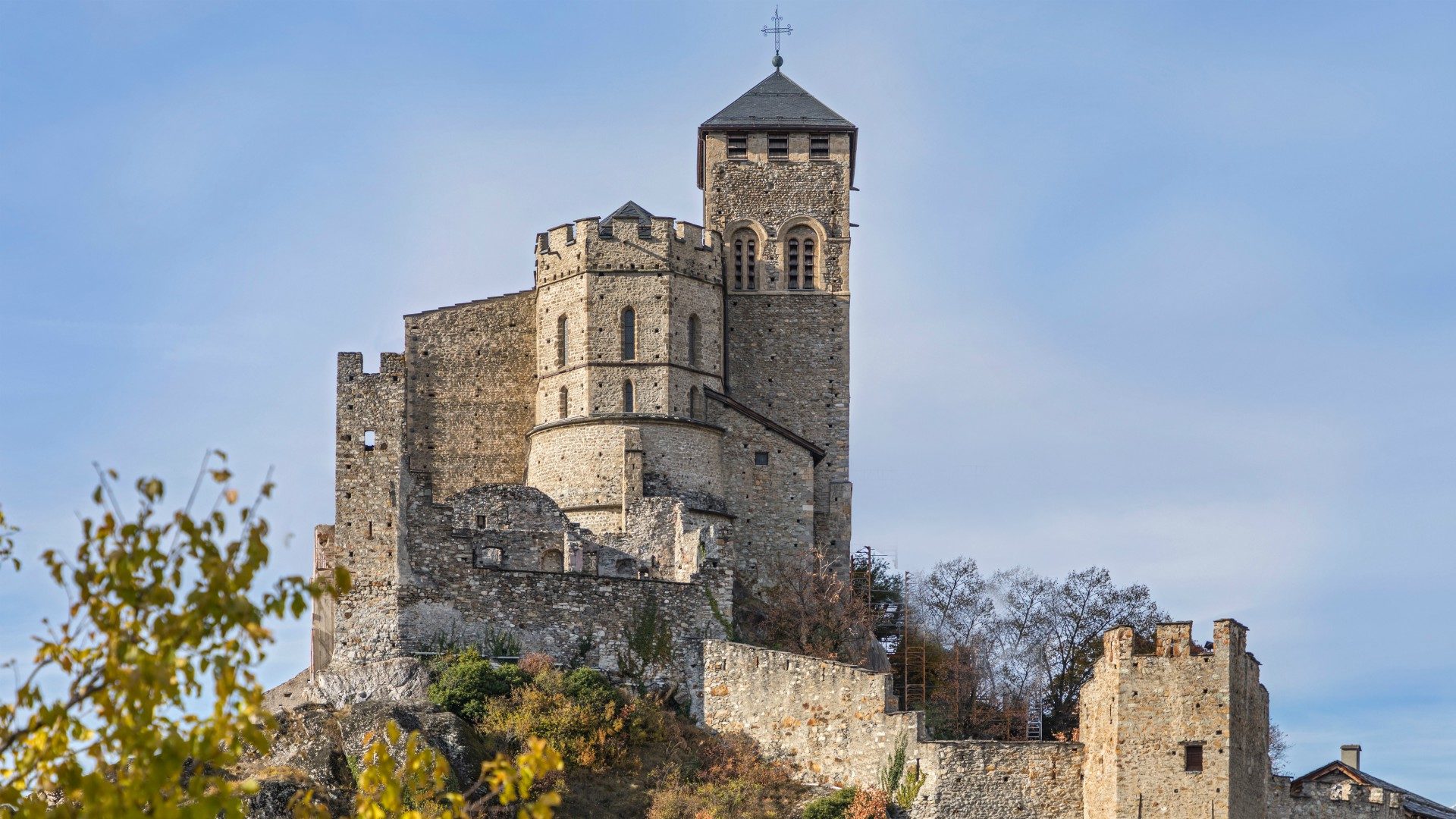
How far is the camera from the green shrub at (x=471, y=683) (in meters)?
45.0

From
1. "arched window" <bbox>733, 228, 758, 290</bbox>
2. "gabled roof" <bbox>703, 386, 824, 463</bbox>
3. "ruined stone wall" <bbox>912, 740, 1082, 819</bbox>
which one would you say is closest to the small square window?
"ruined stone wall" <bbox>912, 740, 1082, 819</bbox>

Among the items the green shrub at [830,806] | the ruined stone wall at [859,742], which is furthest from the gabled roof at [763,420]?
the green shrub at [830,806]

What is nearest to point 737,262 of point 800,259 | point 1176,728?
point 800,259

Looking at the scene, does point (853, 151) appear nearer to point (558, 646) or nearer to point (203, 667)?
point (558, 646)

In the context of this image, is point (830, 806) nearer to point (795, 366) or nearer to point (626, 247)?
point (626, 247)

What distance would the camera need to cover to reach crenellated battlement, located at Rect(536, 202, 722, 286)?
177 ft

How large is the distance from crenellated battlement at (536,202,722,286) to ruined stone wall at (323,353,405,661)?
22.6 ft

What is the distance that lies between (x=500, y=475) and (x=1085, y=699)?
62.0 ft

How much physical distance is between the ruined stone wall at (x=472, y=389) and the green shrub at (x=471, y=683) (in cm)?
1059

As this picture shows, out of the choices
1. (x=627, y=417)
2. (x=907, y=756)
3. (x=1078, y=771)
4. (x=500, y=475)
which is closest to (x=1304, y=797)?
(x=1078, y=771)

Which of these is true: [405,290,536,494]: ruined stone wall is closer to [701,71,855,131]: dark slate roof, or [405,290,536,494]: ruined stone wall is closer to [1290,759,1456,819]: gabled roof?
[701,71,855,131]: dark slate roof

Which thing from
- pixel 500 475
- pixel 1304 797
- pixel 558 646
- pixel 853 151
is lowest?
pixel 1304 797

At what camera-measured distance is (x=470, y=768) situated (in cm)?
4338

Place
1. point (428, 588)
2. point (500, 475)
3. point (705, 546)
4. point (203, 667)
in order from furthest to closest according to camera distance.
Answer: point (500, 475), point (705, 546), point (428, 588), point (203, 667)
